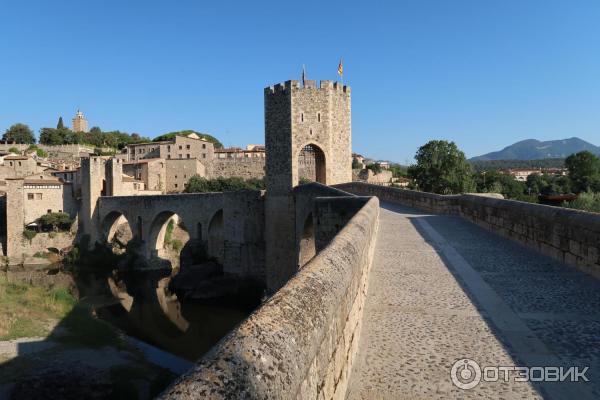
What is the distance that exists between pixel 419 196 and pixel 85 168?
110 ft

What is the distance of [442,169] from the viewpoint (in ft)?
142

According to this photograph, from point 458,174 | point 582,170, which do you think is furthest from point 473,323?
point 582,170

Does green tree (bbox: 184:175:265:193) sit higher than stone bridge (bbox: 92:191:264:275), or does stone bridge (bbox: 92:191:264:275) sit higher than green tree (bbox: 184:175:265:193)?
green tree (bbox: 184:175:265:193)

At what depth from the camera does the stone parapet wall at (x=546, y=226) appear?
5793mm

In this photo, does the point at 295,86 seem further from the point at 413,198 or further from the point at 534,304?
the point at 534,304

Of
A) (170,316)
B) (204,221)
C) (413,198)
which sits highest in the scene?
(413,198)

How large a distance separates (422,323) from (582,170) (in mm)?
62232

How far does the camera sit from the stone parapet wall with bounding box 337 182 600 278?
19.0 feet

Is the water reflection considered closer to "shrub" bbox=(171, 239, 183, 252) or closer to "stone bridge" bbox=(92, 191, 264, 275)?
"stone bridge" bbox=(92, 191, 264, 275)

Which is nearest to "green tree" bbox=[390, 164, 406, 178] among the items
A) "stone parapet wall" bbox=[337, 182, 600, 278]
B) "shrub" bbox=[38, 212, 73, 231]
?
"shrub" bbox=[38, 212, 73, 231]

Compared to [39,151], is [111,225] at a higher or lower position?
lower

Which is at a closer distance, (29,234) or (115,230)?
(29,234)

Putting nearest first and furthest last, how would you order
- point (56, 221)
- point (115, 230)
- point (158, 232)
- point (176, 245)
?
point (158, 232), point (176, 245), point (56, 221), point (115, 230)

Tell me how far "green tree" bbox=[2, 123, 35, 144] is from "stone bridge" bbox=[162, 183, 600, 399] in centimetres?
9303
